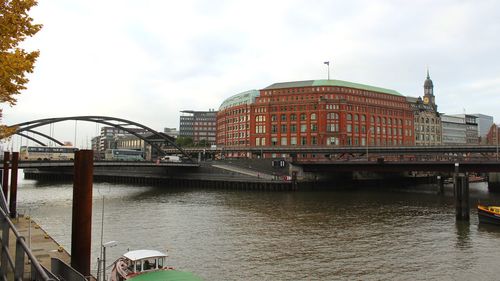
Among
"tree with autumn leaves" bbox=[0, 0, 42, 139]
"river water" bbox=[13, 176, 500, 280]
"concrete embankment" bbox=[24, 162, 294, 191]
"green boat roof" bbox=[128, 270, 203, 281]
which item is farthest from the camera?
"concrete embankment" bbox=[24, 162, 294, 191]

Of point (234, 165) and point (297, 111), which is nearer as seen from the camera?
point (234, 165)

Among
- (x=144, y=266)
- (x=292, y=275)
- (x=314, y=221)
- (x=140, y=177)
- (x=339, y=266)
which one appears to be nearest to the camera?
(x=144, y=266)

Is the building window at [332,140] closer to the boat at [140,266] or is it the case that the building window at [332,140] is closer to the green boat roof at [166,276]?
the boat at [140,266]

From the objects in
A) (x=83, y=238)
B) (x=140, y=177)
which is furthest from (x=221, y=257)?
(x=140, y=177)

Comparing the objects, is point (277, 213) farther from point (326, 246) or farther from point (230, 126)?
point (230, 126)

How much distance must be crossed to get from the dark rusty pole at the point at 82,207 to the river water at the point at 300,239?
8.93 metres

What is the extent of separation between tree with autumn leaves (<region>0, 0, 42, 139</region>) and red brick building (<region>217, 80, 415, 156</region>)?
135541 millimetres

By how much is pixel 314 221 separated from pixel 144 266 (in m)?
28.4

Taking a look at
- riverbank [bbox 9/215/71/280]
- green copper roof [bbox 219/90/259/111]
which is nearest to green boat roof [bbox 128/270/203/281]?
riverbank [bbox 9/215/71/280]

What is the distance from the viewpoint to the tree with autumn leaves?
14.8 m

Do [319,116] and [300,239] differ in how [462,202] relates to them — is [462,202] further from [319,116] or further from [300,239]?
[319,116]

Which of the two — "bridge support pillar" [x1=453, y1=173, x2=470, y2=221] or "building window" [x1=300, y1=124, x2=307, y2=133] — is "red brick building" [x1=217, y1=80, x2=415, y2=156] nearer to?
"building window" [x1=300, y1=124, x2=307, y2=133]

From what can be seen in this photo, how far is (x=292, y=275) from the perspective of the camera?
2523cm

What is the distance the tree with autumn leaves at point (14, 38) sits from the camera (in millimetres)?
14773
